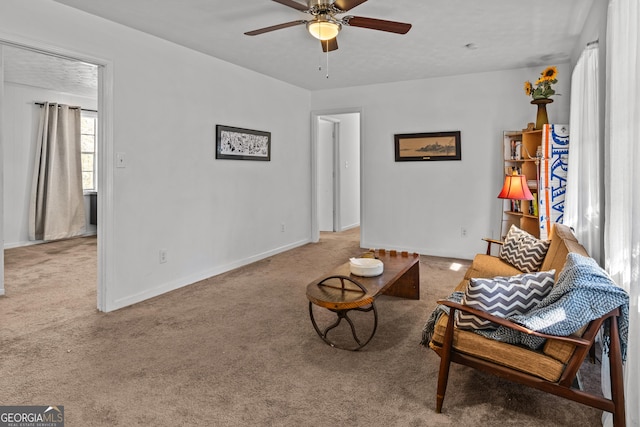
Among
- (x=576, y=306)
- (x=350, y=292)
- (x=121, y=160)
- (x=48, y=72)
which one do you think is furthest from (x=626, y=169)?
(x=48, y=72)

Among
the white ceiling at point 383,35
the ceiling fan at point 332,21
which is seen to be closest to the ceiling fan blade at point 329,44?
the ceiling fan at point 332,21

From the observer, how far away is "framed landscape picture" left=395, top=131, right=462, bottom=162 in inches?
212

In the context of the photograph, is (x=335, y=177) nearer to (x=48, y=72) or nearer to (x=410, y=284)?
(x=410, y=284)

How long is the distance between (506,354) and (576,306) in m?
0.37

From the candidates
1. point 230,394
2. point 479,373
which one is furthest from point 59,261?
point 479,373

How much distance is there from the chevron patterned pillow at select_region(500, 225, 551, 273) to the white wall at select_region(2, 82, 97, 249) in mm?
6892

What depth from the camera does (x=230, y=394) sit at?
2.15m

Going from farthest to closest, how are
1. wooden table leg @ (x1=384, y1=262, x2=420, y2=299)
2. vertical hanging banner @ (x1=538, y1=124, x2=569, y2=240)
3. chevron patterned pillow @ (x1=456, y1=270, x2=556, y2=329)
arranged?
vertical hanging banner @ (x1=538, y1=124, x2=569, y2=240) → wooden table leg @ (x1=384, y1=262, x2=420, y2=299) → chevron patterned pillow @ (x1=456, y1=270, x2=556, y2=329)

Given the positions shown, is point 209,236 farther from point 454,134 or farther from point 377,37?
point 454,134

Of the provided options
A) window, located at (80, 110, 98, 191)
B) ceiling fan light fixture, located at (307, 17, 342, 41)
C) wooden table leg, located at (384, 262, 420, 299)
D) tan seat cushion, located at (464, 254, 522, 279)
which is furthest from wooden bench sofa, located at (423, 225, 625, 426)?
window, located at (80, 110, 98, 191)

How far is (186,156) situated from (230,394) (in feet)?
8.89

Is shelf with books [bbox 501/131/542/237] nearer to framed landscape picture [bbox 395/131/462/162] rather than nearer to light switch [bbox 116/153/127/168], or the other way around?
framed landscape picture [bbox 395/131/462/162]

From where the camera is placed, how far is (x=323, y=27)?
282cm

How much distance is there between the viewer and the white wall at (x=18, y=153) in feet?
19.9
